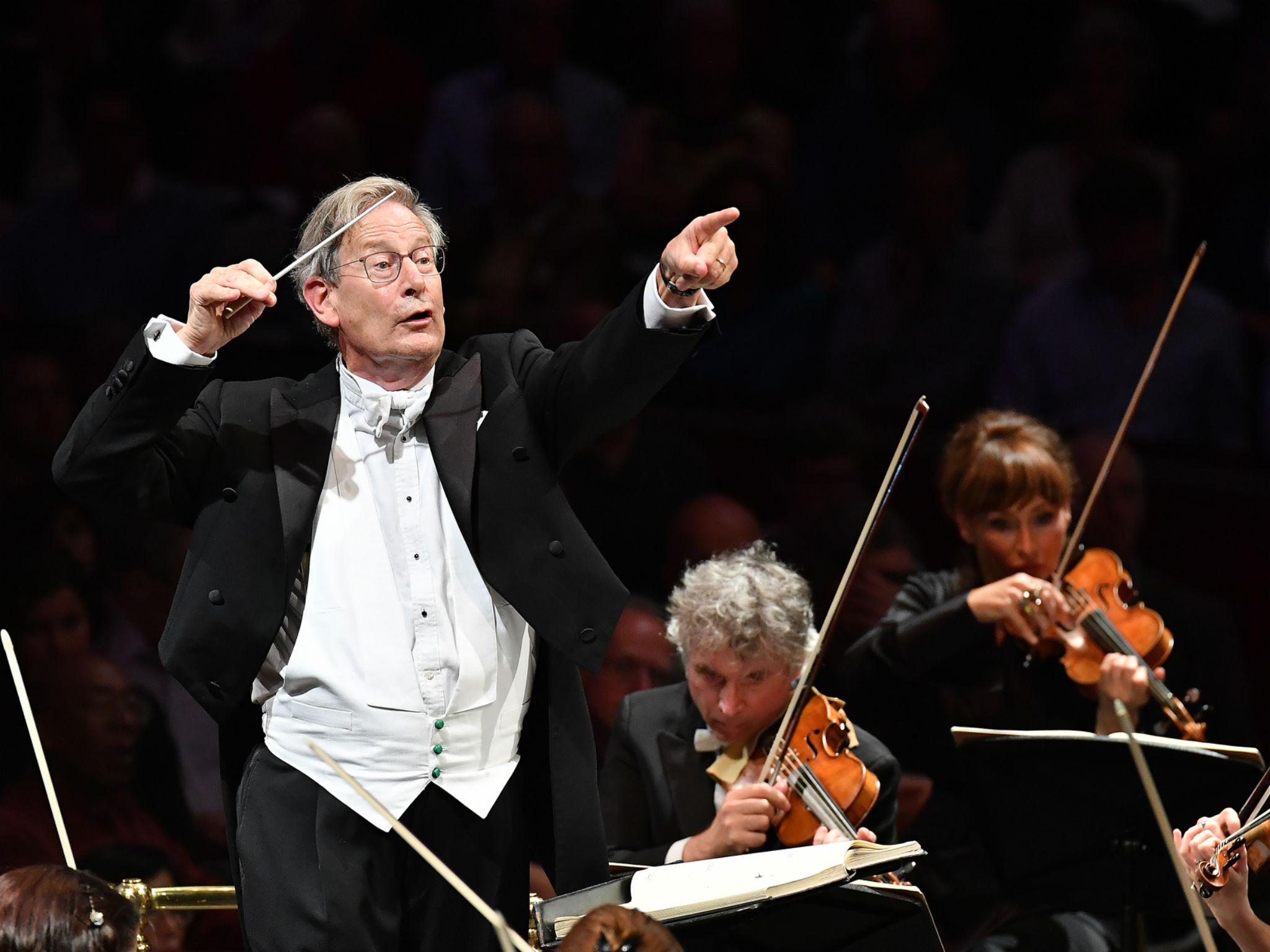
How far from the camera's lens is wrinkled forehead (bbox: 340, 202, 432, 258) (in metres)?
2.00

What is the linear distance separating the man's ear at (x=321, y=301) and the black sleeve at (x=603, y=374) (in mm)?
244

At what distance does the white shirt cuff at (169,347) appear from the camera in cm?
183

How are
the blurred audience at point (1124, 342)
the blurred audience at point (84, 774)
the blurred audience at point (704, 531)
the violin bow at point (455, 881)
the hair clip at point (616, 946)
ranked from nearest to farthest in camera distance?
the violin bow at point (455, 881), the hair clip at point (616, 946), the blurred audience at point (84, 774), the blurred audience at point (704, 531), the blurred audience at point (1124, 342)

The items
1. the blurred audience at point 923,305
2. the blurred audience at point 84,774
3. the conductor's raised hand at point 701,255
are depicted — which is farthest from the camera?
the blurred audience at point 923,305

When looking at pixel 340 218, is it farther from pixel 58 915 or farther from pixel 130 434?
pixel 58 915

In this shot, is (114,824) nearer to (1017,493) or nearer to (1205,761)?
(1017,493)

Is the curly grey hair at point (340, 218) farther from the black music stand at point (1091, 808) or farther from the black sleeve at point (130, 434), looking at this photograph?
the black music stand at point (1091, 808)

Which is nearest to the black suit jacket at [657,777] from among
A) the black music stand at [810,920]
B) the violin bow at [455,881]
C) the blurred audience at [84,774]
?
the black music stand at [810,920]

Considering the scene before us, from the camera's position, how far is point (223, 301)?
1830 mm

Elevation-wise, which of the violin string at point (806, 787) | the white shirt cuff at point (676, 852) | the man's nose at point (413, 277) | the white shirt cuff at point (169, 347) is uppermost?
the man's nose at point (413, 277)

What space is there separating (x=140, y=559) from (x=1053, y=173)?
8.57 feet

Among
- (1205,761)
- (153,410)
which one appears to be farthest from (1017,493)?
(153,410)

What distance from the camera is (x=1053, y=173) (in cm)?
453

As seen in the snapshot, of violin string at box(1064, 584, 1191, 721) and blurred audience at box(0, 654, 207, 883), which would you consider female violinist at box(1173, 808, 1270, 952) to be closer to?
violin string at box(1064, 584, 1191, 721)
